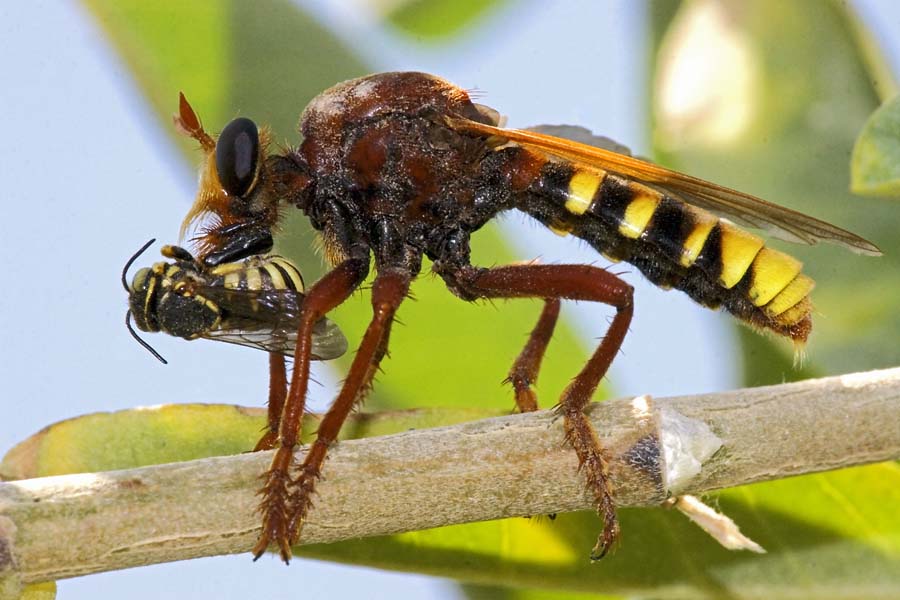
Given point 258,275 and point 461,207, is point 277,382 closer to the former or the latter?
point 258,275

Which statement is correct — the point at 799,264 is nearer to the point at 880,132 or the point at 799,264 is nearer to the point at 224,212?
the point at 880,132

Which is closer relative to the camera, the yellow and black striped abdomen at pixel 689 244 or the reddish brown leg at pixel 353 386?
the reddish brown leg at pixel 353 386

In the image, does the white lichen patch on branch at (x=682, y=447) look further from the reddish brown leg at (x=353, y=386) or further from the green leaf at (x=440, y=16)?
the green leaf at (x=440, y=16)

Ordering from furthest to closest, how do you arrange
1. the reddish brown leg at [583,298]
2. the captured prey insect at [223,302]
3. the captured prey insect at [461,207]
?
the captured prey insect at [461,207] → the captured prey insect at [223,302] → the reddish brown leg at [583,298]

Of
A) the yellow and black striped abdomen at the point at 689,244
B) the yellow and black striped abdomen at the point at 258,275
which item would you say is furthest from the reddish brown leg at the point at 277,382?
the yellow and black striped abdomen at the point at 689,244

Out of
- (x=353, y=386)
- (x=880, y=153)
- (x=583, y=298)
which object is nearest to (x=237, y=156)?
(x=353, y=386)

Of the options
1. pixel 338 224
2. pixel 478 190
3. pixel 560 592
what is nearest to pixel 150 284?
pixel 338 224
